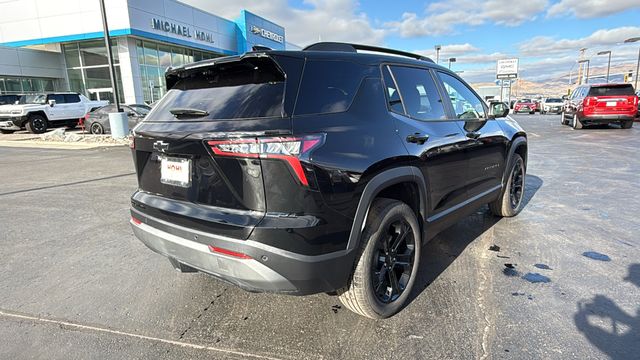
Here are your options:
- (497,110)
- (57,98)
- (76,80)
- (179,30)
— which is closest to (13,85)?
(76,80)

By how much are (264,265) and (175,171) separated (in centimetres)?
91

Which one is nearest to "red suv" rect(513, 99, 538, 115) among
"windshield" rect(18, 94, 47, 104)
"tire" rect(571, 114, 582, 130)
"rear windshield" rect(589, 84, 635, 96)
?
"tire" rect(571, 114, 582, 130)

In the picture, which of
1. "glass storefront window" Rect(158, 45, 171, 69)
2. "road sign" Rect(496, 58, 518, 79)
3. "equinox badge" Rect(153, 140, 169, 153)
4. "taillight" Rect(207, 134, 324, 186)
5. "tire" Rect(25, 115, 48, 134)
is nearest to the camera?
"taillight" Rect(207, 134, 324, 186)

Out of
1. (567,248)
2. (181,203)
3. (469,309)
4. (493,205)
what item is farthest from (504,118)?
(181,203)

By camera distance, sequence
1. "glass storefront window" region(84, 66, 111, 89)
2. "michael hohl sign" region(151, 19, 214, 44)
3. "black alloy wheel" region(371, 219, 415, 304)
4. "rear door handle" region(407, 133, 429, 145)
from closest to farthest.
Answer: "black alloy wheel" region(371, 219, 415, 304), "rear door handle" region(407, 133, 429, 145), "michael hohl sign" region(151, 19, 214, 44), "glass storefront window" region(84, 66, 111, 89)

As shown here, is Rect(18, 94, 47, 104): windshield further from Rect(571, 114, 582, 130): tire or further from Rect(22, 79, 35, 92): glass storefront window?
Rect(571, 114, 582, 130): tire

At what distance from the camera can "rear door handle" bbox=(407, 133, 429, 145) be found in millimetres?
2783

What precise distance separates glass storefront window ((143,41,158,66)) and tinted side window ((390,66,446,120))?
2483 centimetres

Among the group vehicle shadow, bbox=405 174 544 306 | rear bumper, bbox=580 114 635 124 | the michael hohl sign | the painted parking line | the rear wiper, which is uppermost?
the michael hohl sign

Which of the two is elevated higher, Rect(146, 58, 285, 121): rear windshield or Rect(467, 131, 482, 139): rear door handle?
A: Rect(146, 58, 285, 121): rear windshield

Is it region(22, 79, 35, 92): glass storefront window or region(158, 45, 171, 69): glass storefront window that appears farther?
region(158, 45, 171, 69): glass storefront window

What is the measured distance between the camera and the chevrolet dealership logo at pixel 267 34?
30969mm

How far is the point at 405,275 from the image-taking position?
288 cm

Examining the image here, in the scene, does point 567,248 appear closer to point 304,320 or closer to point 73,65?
point 304,320
